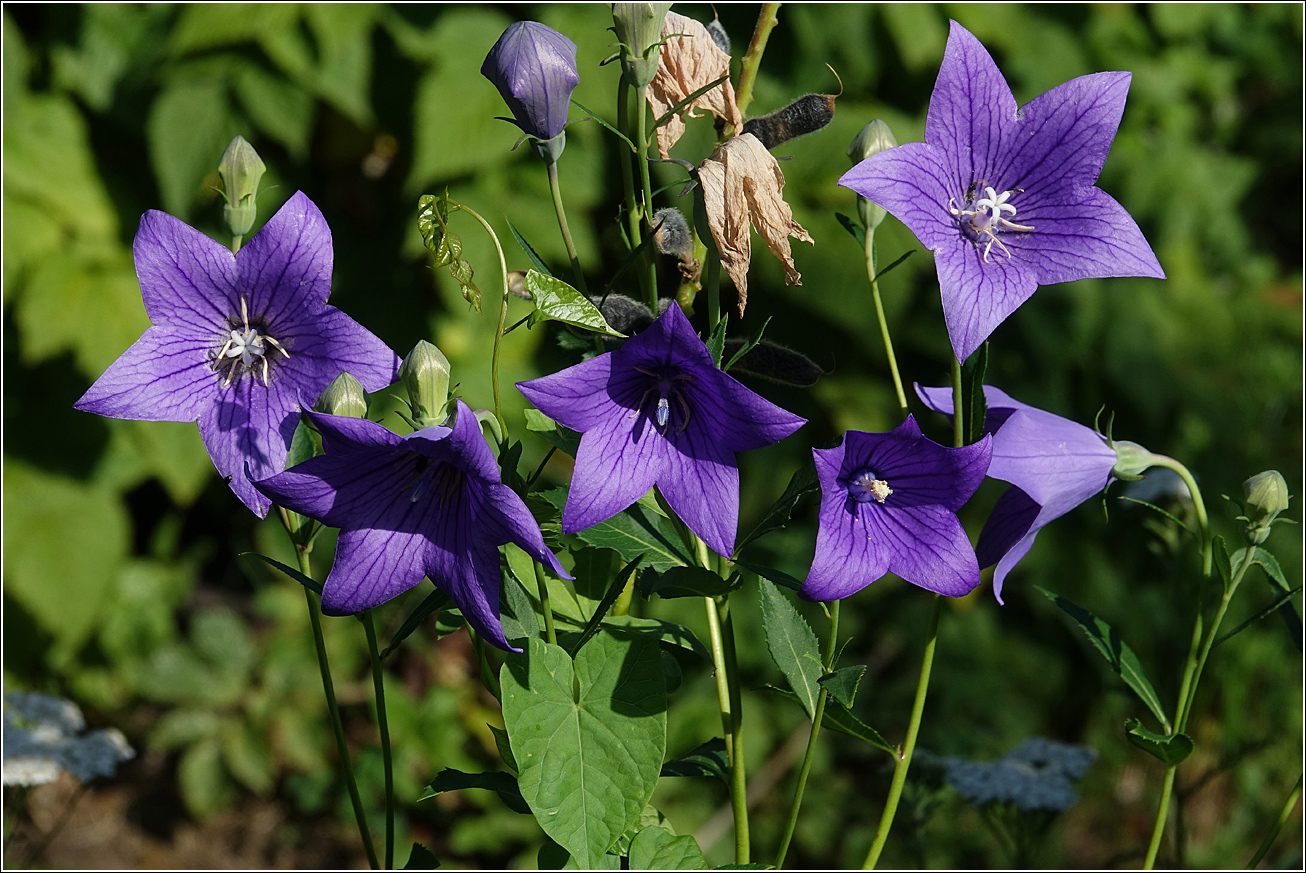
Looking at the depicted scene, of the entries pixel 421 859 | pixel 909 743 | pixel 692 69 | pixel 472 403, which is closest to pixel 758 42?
pixel 692 69

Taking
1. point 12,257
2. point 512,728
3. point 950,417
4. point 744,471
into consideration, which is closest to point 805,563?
point 744,471

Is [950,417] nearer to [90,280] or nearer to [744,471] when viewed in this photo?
[744,471]

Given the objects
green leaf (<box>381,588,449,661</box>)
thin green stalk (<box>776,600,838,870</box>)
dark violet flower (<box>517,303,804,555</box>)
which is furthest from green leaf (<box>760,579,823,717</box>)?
green leaf (<box>381,588,449,661</box>)

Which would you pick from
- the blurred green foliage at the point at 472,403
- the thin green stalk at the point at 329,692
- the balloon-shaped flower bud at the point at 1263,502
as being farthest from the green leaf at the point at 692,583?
the blurred green foliage at the point at 472,403

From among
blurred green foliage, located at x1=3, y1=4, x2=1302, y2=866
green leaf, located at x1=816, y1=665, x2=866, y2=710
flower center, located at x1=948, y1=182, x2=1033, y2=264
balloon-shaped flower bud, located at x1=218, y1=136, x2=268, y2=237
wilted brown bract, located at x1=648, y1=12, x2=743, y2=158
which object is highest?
wilted brown bract, located at x1=648, y1=12, x2=743, y2=158

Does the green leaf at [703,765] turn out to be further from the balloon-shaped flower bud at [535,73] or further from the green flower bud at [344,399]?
the balloon-shaped flower bud at [535,73]

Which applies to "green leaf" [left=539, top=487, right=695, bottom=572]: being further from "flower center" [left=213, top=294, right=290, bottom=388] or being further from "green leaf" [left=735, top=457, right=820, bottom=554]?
"flower center" [left=213, top=294, right=290, bottom=388]

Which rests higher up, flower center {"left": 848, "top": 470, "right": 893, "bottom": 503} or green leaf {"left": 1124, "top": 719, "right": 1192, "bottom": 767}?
flower center {"left": 848, "top": 470, "right": 893, "bottom": 503}
